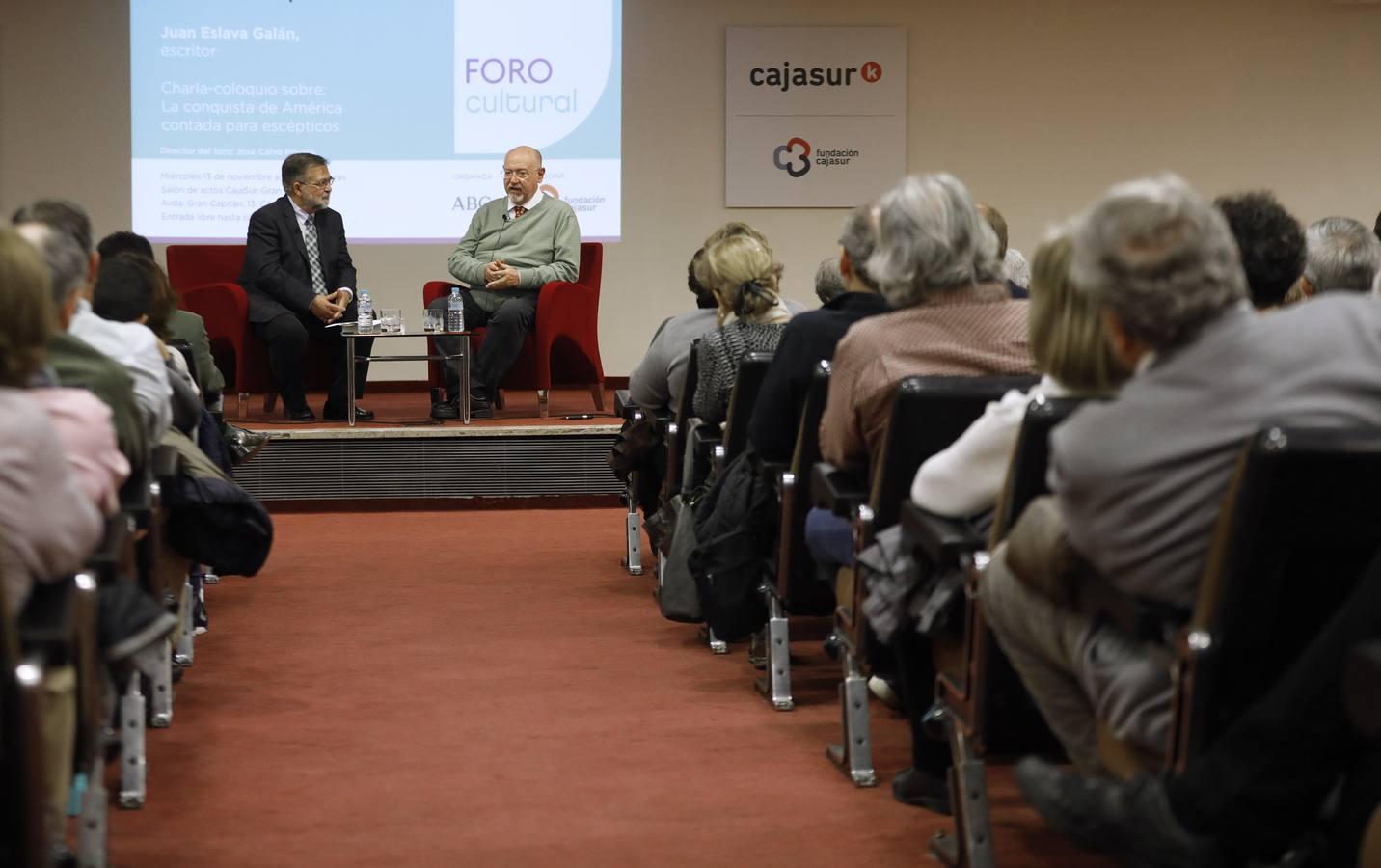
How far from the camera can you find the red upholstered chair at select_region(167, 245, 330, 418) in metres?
7.45

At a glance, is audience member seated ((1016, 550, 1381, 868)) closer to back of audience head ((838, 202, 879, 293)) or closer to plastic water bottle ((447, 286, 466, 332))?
back of audience head ((838, 202, 879, 293))

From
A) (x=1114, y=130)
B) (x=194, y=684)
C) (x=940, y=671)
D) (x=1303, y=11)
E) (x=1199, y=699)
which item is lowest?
(x=194, y=684)

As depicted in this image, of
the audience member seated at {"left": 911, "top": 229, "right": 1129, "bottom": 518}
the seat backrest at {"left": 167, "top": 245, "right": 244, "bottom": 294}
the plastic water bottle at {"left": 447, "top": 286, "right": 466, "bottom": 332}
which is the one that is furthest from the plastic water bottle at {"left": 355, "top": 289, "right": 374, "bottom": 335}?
the audience member seated at {"left": 911, "top": 229, "right": 1129, "bottom": 518}

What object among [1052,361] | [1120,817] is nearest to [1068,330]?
[1052,361]

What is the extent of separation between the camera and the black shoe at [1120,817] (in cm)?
171

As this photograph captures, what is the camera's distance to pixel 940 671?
2.56 meters

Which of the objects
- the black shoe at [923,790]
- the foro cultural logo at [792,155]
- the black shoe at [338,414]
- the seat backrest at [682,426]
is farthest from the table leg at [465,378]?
the black shoe at [923,790]

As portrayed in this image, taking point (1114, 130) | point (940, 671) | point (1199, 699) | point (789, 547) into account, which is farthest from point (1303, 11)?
point (1199, 699)

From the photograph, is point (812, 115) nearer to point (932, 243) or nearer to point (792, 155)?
point (792, 155)

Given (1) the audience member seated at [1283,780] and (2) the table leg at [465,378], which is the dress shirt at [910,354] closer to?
(1) the audience member seated at [1283,780]

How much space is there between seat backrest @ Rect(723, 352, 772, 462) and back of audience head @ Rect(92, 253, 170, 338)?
56.1 inches

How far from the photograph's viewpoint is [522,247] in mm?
7754

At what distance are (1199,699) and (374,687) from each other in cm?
252

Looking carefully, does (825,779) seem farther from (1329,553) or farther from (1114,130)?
(1114,130)
